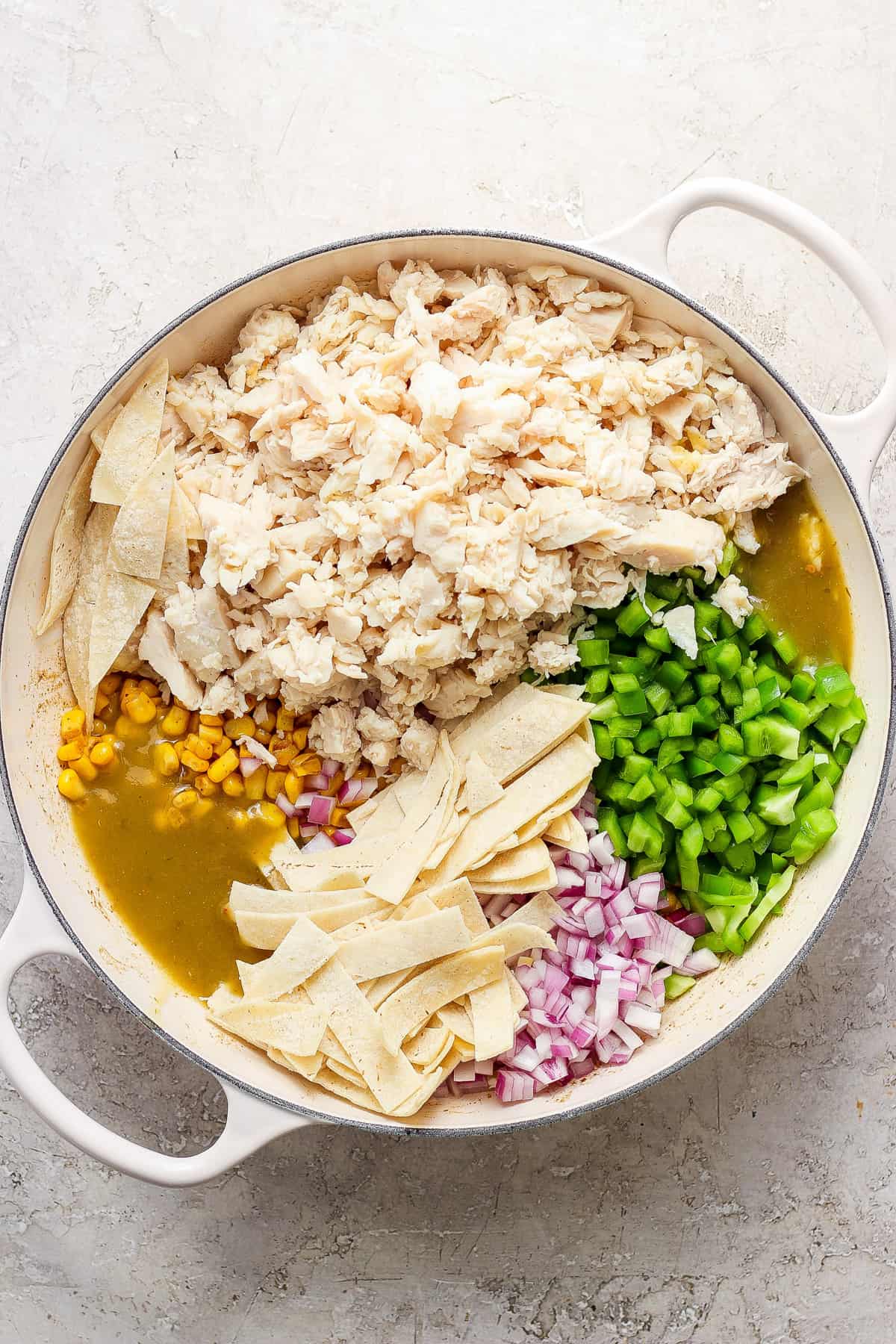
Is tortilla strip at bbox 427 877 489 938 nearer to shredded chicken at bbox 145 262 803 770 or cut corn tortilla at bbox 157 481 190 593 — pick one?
shredded chicken at bbox 145 262 803 770

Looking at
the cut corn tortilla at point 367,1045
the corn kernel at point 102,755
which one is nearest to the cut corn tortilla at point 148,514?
the corn kernel at point 102,755

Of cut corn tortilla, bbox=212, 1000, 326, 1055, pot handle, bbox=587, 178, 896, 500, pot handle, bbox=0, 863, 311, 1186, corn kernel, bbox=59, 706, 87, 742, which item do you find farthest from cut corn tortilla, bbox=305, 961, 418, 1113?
pot handle, bbox=587, 178, 896, 500

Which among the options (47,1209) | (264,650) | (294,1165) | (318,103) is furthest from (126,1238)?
(318,103)

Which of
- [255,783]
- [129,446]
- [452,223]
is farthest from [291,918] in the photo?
[452,223]

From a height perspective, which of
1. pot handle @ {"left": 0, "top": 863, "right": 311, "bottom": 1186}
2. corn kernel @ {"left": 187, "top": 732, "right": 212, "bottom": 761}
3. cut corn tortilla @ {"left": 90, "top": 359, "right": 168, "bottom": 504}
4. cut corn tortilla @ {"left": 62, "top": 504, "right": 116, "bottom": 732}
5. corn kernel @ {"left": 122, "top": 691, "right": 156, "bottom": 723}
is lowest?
pot handle @ {"left": 0, "top": 863, "right": 311, "bottom": 1186}

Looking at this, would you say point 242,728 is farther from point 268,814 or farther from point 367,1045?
point 367,1045
